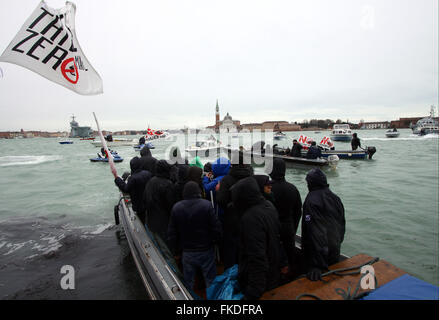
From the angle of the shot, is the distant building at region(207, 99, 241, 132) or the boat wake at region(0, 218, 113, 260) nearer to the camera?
the boat wake at region(0, 218, 113, 260)

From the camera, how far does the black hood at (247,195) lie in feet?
6.41

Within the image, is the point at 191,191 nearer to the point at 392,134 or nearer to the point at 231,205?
the point at 231,205

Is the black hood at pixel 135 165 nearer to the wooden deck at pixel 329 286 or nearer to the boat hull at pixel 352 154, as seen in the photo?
the wooden deck at pixel 329 286

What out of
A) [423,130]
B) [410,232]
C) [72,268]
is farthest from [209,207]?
[423,130]

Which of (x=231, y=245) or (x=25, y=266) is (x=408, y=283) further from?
(x=25, y=266)

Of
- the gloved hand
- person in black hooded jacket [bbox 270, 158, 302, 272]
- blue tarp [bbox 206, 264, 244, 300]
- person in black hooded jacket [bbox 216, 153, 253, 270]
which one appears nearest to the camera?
blue tarp [bbox 206, 264, 244, 300]

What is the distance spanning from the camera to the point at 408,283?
1.89m

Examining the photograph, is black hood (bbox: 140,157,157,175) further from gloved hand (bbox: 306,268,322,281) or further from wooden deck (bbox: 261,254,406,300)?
gloved hand (bbox: 306,268,322,281)

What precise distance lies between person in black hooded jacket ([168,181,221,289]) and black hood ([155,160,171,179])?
1085 mm

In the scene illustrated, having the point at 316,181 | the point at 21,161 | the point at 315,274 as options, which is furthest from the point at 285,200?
the point at 21,161

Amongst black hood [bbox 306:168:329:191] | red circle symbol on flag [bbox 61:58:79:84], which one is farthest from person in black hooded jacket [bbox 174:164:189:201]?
red circle symbol on flag [bbox 61:58:79:84]

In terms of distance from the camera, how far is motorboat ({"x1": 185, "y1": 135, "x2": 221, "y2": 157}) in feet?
95.6
